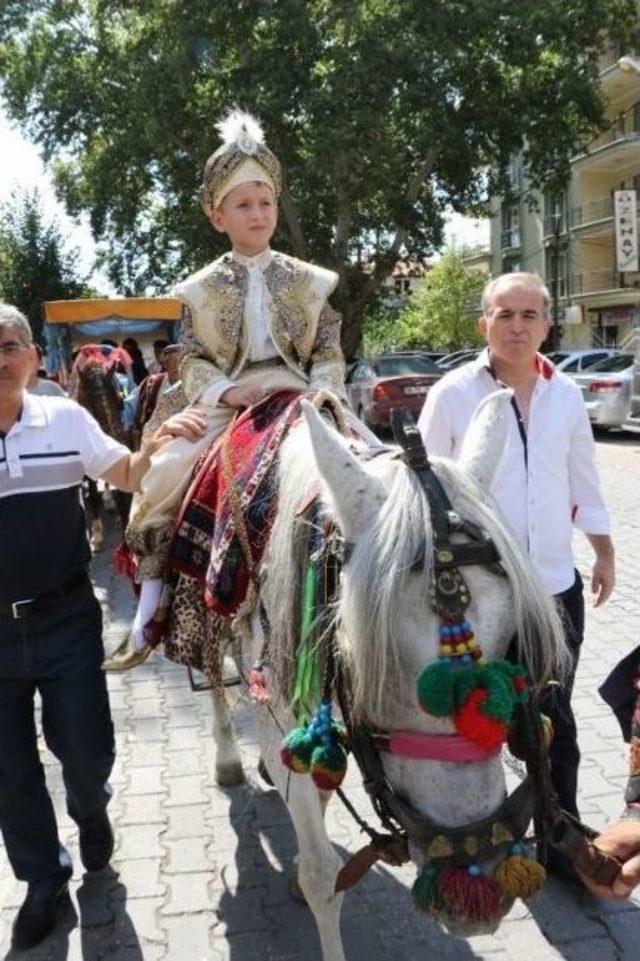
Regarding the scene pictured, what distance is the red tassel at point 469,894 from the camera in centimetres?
177

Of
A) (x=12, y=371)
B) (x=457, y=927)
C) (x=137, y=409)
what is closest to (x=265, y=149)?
(x=12, y=371)

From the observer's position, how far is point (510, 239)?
4703 cm

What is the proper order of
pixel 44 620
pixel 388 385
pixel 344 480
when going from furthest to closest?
pixel 388 385 → pixel 44 620 → pixel 344 480

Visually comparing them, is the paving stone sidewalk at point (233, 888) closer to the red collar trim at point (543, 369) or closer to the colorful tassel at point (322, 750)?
the colorful tassel at point (322, 750)

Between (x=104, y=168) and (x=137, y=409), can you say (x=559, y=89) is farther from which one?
(x=137, y=409)

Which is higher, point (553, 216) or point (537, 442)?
point (553, 216)

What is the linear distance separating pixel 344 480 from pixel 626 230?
30.9 meters

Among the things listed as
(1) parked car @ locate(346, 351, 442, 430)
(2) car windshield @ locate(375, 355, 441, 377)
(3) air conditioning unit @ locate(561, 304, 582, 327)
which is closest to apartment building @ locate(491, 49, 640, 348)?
(3) air conditioning unit @ locate(561, 304, 582, 327)

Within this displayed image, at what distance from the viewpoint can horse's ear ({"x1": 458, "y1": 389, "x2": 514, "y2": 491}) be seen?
7.15ft

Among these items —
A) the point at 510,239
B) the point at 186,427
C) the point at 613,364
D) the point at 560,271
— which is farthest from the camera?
the point at 510,239

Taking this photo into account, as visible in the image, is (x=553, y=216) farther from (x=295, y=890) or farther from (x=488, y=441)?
(x=488, y=441)

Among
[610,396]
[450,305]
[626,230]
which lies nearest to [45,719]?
[610,396]

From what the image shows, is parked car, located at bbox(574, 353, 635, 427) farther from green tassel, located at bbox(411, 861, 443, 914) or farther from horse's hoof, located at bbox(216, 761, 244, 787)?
green tassel, located at bbox(411, 861, 443, 914)

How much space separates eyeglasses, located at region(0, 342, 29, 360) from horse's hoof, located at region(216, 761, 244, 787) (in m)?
2.16
